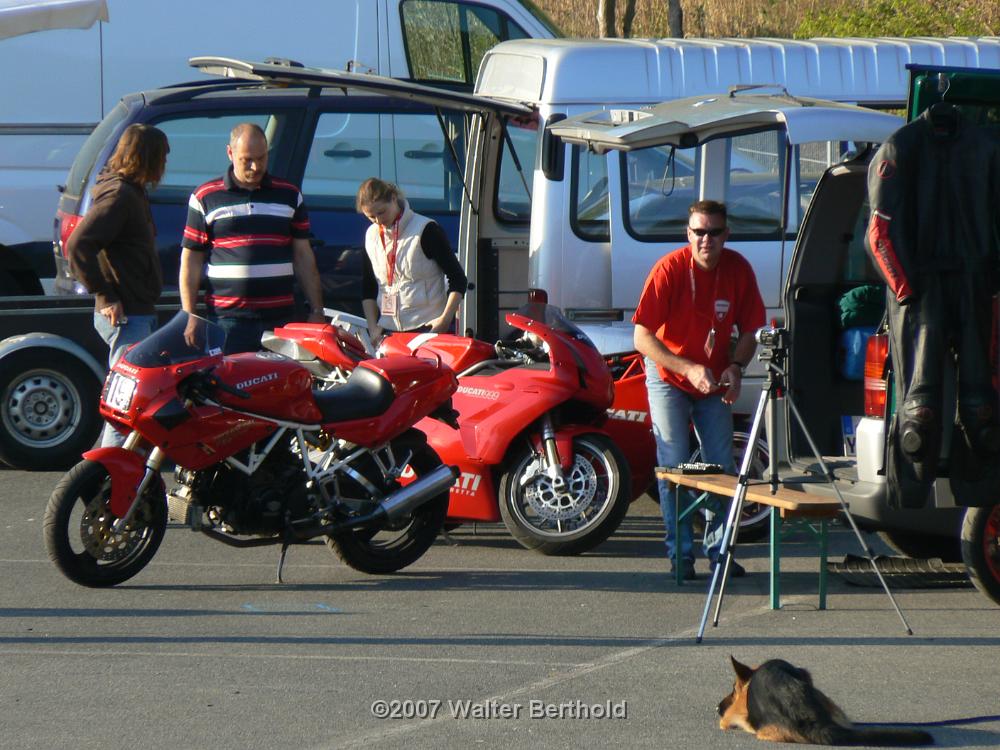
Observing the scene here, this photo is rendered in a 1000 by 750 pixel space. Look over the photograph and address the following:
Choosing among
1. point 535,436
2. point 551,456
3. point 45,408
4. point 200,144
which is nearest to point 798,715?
point 551,456

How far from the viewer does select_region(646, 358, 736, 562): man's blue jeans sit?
7.53m

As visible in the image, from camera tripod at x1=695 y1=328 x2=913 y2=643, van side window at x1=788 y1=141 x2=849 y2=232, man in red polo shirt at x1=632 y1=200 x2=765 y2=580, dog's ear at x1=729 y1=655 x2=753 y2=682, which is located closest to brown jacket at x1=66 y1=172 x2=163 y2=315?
man in red polo shirt at x1=632 y1=200 x2=765 y2=580

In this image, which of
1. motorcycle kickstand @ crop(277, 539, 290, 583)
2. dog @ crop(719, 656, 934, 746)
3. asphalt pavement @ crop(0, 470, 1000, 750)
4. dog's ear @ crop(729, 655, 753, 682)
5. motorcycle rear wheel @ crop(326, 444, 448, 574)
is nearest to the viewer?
dog @ crop(719, 656, 934, 746)

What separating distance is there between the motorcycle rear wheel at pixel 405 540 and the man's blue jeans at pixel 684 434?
3.39 ft

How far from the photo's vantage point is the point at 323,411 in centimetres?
736

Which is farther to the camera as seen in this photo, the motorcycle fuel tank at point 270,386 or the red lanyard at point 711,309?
the red lanyard at point 711,309

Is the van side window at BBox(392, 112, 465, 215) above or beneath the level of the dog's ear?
above

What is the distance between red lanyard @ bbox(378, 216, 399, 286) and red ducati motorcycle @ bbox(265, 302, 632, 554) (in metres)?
1.15

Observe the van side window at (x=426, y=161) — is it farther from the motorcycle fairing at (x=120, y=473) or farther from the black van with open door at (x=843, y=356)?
the motorcycle fairing at (x=120, y=473)

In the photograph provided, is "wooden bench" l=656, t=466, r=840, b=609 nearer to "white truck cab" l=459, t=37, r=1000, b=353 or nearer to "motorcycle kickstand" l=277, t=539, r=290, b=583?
"motorcycle kickstand" l=277, t=539, r=290, b=583

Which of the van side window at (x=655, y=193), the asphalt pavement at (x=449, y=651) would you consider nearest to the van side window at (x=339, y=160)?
the van side window at (x=655, y=193)

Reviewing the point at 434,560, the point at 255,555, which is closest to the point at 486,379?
the point at 434,560

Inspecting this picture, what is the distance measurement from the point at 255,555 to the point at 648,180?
3288 mm

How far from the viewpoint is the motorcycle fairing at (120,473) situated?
6957 mm
